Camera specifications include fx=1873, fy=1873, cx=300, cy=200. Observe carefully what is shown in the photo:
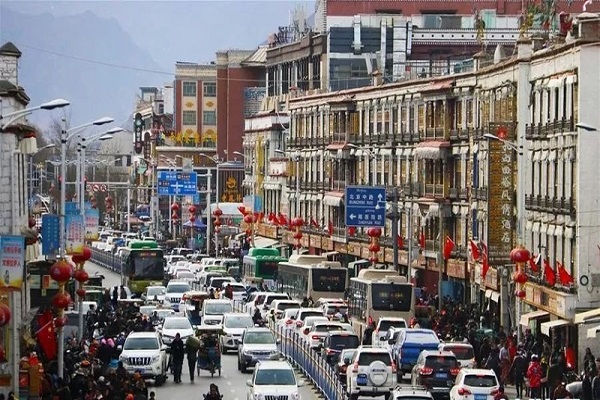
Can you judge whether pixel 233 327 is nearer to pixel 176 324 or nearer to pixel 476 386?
pixel 176 324

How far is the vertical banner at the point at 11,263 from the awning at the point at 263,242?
269 feet

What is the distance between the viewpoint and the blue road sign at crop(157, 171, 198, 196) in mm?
134625

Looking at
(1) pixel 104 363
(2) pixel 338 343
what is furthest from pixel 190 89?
(1) pixel 104 363

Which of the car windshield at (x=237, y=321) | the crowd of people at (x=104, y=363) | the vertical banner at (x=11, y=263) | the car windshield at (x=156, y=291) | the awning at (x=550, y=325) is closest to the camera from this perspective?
the vertical banner at (x=11, y=263)

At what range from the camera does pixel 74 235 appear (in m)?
56.2

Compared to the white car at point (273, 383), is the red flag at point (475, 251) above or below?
above

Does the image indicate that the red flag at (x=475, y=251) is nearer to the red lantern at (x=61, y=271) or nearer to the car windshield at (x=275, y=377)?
the red lantern at (x=61, y=271)

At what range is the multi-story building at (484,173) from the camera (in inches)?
2422

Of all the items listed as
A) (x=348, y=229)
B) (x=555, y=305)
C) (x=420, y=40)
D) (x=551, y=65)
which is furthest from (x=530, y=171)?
(x=420, y=40)

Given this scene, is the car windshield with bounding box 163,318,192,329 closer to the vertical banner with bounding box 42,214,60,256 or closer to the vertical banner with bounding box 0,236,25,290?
the vertical banner with bounding box 42,214,60,256

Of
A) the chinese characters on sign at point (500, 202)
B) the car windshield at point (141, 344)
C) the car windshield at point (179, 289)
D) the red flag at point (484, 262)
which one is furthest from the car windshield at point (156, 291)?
the car windshield at point (141, 344)

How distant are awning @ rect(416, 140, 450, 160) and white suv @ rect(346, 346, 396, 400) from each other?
3877 cm

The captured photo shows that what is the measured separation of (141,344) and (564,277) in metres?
14.1

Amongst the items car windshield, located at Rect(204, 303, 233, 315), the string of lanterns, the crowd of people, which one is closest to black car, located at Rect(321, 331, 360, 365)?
the crowd of people
